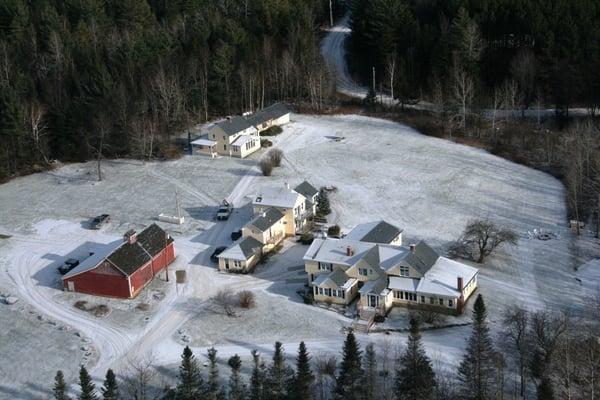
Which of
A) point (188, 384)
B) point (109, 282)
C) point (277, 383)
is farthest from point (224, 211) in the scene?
point (277, 383)

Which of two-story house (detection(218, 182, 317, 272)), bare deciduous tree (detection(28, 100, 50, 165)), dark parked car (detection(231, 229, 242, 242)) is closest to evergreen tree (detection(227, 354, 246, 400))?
two-story house (detection(218, 182, 317, 272))

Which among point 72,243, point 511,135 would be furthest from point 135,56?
point 511,135

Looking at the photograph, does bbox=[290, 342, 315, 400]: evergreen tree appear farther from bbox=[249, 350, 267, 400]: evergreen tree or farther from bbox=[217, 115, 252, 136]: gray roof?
bbox=[217, 115, 252, 136]: gray roof

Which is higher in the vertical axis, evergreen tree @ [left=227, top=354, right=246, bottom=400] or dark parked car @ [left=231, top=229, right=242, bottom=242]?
dark parked car @ [left=231, top=229, right=242, bottom=242]

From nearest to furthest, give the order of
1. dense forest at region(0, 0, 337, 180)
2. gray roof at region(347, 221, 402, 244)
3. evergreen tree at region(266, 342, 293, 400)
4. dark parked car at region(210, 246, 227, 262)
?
evergreen tree at region(266, 342, 293, 400)
gray roof at region(347, 221, 402, 244)
dark parked car at region(210, 246, 227, 262)
dense forest at region(0, 0, 337, 180)

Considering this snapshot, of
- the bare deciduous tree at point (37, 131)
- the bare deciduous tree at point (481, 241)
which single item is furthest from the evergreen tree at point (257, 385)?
the bare deciduous tree at point (37, 131)

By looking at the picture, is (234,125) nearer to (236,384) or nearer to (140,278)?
(140,278)

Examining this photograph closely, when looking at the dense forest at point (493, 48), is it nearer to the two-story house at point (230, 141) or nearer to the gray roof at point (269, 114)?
the gray roof at point (269, 114)
